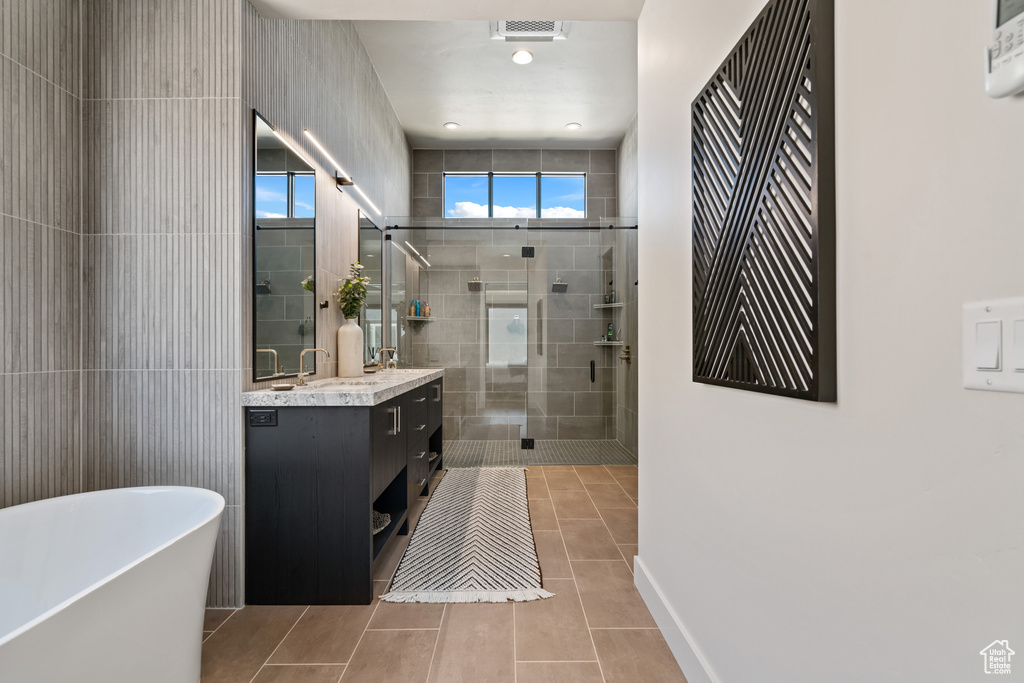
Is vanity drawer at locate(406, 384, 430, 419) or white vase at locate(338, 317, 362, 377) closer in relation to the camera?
vanity drawer at locate(406, 384, 430, 419)

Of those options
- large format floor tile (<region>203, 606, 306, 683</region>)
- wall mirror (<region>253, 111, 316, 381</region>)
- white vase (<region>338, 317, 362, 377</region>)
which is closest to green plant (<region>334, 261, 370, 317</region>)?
white vase (<region>338, 317, 362, 377</region>)

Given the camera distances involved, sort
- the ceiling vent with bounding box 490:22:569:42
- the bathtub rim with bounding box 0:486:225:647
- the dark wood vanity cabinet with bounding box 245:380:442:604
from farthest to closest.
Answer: the ceiling vent with bounding box 490:22:569:42 < the dark wood vanity cabinet with bounding box 245:380:442:604 < the bathtub rim with bounding box 0:486:225:647

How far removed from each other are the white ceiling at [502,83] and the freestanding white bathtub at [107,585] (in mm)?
3252

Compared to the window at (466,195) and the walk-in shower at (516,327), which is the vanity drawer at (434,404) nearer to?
the walk-in shower at (516,327)

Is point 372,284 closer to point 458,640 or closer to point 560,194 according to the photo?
point 458,640

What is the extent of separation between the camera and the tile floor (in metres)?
1.50

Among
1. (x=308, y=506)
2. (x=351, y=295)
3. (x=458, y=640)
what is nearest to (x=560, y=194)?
(x=351, y=295)

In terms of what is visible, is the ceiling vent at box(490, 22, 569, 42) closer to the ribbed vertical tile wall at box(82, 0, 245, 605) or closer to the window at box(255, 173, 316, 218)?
the window at box(255, 173, 316, 218)

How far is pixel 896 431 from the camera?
72 centimetres

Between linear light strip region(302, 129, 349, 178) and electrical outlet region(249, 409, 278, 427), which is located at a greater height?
linear light strip region(302, 129, 349, 178)

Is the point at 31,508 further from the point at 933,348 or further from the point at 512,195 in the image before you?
the point at 512,195

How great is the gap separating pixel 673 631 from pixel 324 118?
9.87ft

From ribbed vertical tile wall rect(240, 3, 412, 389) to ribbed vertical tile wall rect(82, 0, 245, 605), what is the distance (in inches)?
2.7

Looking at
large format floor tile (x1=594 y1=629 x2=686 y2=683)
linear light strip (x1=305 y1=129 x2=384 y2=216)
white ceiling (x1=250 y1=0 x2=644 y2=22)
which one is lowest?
large format floor tile (x1=594 y1=629 x2=686 y2=683)
